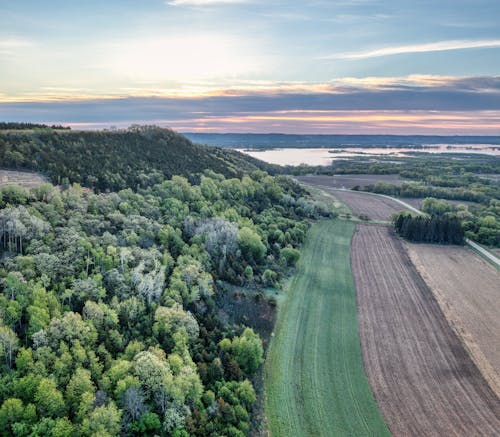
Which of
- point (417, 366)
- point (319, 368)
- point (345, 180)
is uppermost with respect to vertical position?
point (345, 180)

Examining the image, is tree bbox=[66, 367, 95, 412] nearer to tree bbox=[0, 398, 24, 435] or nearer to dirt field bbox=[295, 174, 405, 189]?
tree bbox=[0, 398, 24, 435]

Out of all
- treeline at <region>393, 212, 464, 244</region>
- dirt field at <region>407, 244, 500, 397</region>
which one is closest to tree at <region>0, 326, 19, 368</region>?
dirt field at <region>407, 244, 500, 397</region>

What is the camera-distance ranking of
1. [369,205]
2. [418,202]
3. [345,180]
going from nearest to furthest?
[369,205] < [418,202] < [345,180]

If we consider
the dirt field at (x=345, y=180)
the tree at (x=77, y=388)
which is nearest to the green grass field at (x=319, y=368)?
the tree at (x=77, y=388)

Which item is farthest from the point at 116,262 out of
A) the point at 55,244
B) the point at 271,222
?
the point at 271,222

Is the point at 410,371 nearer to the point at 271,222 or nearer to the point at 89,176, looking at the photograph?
the point at 271,222

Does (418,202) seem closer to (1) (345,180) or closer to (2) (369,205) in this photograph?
(2) (369,205)

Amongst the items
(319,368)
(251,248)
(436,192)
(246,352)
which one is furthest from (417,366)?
(436,192)
